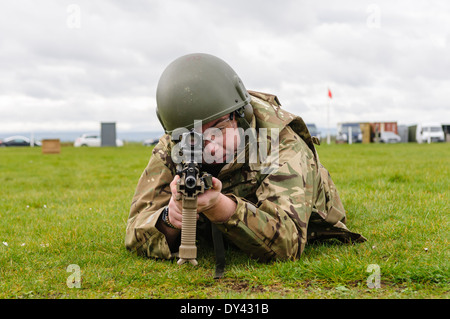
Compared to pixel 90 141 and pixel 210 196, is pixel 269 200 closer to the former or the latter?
pixel 210 196

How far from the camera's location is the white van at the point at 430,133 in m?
44.3

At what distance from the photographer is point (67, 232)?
5508 millimetres

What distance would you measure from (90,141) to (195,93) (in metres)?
51.8

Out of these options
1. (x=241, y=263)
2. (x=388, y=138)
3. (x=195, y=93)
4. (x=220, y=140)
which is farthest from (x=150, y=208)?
(x=388, y=138)

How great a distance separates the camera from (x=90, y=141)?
174ft

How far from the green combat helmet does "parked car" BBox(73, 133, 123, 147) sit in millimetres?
50374

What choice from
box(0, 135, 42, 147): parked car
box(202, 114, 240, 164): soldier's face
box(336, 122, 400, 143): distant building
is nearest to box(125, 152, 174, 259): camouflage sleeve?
box(202, 114, 240, 164): soldier's face

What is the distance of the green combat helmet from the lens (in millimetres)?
3381

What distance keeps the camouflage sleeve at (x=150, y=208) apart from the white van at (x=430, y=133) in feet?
142

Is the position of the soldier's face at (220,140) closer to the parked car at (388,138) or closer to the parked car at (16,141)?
the parked car at (388,138)

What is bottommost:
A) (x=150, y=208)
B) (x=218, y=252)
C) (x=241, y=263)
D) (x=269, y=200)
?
(x=241, y=263)

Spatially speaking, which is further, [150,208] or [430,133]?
[430,133]

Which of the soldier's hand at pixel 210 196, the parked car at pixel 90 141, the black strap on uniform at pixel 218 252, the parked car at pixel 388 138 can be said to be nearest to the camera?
the soldier's hand at pixel 210 196

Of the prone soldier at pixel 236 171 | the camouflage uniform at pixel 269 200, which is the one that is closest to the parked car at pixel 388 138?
the camouflage uniform at pixel 269 200
